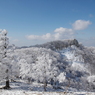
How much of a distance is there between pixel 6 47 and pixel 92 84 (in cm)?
4978

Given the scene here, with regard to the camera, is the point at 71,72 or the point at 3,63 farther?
the point at 71,72

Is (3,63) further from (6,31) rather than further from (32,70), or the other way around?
(32,70)

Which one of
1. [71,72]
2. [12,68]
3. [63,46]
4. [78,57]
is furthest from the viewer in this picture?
[63,46]

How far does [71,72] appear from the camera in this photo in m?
88.4

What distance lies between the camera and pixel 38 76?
24984mm

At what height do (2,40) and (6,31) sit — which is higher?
(6,31)

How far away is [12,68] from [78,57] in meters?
127

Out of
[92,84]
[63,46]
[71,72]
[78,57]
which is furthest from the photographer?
[63,46]

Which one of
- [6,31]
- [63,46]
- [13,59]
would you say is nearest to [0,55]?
[13,59]

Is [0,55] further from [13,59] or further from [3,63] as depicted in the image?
[13,59]

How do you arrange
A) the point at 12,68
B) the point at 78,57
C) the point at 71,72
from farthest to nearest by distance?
the point at 78,57
the point at 71,72
the point at 12,68

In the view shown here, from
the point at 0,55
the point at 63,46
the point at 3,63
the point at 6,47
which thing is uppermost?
the point at 63,46

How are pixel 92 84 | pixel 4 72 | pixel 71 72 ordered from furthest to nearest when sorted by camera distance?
pixel 71 72, pixel 92 84, pixel 4 72

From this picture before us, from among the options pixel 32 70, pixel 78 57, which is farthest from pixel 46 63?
pixel 78 57
